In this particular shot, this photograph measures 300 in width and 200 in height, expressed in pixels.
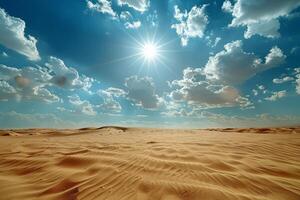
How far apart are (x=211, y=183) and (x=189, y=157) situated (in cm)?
158

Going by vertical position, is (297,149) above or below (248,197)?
above

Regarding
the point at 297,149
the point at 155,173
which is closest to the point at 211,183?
the point at 155,173

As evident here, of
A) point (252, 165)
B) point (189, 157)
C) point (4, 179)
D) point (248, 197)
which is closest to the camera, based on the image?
point (248, 197)

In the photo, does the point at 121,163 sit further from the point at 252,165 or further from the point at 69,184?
the point at 252,165

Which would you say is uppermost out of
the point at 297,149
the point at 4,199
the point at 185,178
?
the point at 297,149

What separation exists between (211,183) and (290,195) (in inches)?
39.1

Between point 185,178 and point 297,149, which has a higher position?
point 297,149

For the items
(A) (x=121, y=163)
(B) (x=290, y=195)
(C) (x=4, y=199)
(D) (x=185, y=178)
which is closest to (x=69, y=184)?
(C) (x=4, y=199)

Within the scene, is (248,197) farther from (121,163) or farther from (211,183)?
(121,163)

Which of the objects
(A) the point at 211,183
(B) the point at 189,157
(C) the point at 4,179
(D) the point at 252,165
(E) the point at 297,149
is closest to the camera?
(A) the point at 211,183

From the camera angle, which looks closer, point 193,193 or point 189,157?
point 193,193

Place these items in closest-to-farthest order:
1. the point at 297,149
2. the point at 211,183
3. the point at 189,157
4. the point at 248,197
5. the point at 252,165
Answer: the point at 248,197
the point at 211,183
the point at 252,165
the point at 189,157
the point at 297,149

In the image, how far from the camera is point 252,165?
3939mm

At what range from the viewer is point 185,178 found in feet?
10.3
